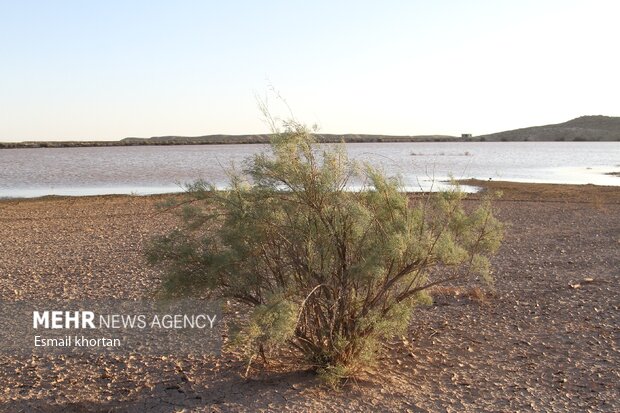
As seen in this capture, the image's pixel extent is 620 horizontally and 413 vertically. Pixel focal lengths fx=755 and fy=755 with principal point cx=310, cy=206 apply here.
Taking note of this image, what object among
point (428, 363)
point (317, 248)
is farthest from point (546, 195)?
point (317, 248)

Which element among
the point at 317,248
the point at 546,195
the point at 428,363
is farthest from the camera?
the point at 546,195

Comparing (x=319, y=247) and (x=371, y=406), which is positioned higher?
(x=319, y=247)

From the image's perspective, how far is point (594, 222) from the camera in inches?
708

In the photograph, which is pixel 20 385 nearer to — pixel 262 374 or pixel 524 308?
pixel 262 374

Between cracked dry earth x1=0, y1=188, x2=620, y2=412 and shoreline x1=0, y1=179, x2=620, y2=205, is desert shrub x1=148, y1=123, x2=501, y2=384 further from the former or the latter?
shoreline x1=0, y1=179, x2=620, y2=205

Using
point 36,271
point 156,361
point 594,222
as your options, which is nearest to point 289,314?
point 156,361

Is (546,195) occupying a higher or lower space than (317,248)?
lower

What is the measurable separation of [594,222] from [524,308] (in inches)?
374

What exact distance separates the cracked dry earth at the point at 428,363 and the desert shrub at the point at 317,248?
45cm

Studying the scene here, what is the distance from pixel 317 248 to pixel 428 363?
6.13 ft

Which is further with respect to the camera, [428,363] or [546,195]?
[546,195]

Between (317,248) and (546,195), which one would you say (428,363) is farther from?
(546,195)

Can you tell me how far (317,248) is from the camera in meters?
6.50

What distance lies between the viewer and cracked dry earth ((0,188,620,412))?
6.37m
